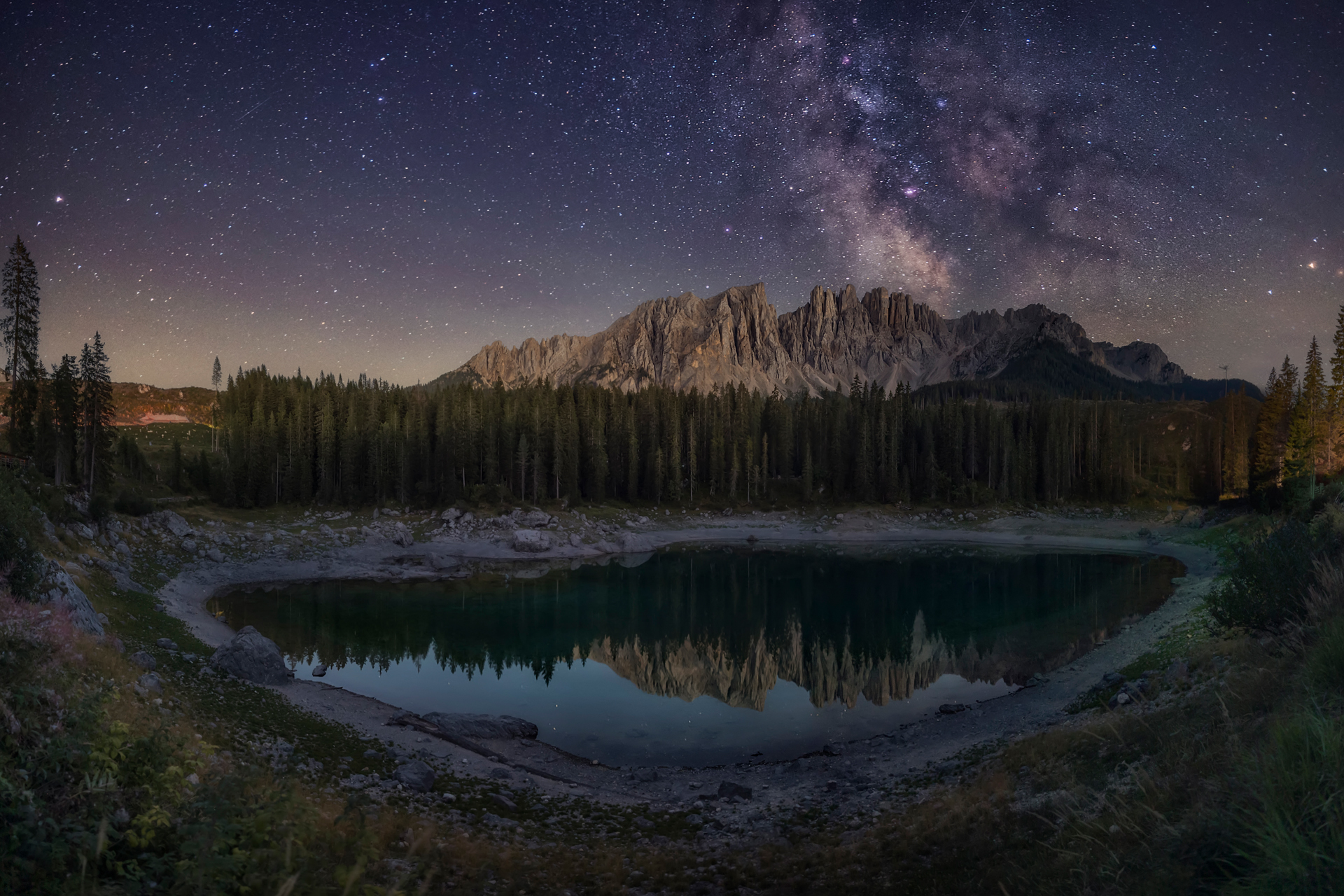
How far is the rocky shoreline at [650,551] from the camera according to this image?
50.4 feet

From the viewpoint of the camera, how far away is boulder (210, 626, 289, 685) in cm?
2053

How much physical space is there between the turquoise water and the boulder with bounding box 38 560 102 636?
942cm

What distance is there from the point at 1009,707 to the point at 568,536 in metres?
49.6

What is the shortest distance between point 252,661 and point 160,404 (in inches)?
8083

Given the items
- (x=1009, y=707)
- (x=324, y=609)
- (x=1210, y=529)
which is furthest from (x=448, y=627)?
(x=1210, y=529)

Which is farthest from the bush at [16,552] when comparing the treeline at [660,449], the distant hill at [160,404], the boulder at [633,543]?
the distant hill at [160,404]

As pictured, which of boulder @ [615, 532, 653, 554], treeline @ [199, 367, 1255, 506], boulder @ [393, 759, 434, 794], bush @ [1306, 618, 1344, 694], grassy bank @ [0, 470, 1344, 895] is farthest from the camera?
treeline @ [199, 367, 1255, 506]

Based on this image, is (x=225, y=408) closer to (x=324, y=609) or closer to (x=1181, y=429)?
(x=324, y=609)

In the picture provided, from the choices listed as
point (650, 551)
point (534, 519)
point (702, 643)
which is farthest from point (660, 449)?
point (702, 643)

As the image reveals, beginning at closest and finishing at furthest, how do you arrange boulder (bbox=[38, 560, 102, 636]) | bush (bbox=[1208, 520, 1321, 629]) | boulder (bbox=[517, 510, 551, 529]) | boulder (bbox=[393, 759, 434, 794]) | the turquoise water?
bush (bbox=[1208, 520, 1321, 629]) → boulder (bbox=[38, 560, 102, 636]) → boulder (bbox=[393, 759, 434, 794]) → the turquoise water → boulder (bbox=[517, 510, 551, 529])

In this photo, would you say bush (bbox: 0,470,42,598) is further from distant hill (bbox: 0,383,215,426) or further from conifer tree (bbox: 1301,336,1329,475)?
distant hill (bbox: 0,383,215,426)

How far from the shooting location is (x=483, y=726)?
19.8m

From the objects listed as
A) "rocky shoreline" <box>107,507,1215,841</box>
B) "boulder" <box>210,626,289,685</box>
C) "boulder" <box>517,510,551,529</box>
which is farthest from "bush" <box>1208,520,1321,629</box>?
"boulder" <box>517,510,551,529</box>

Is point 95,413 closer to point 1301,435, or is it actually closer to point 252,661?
point 252,661
